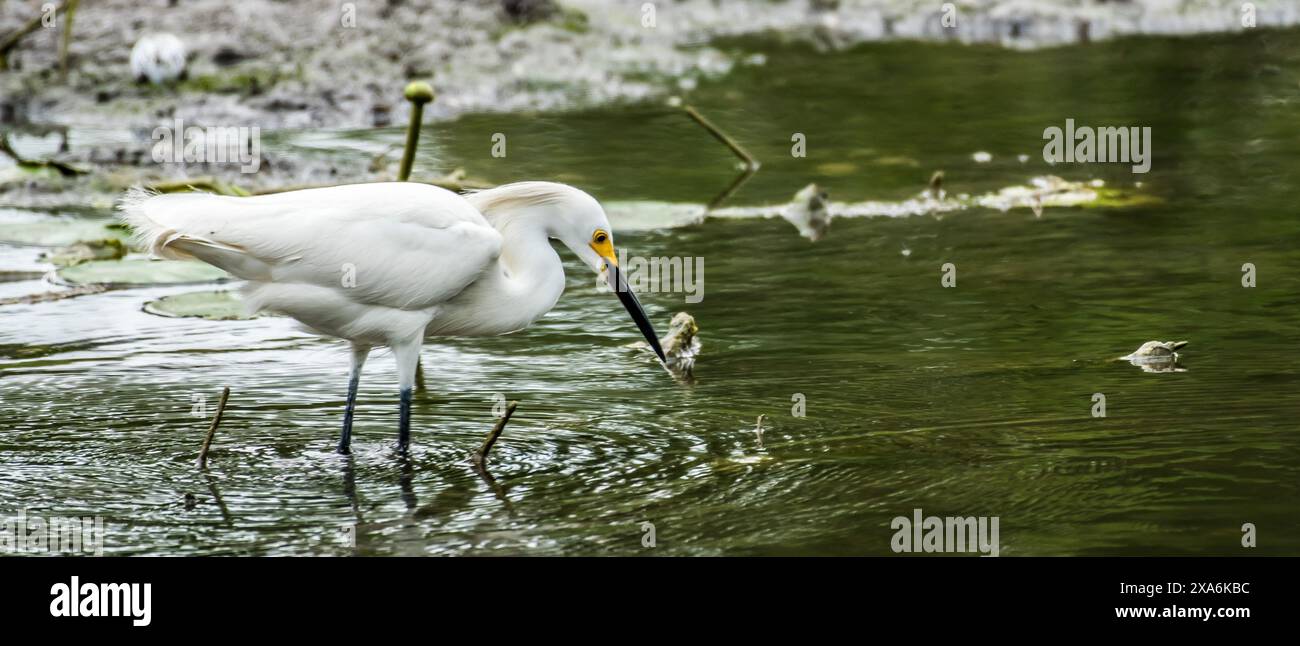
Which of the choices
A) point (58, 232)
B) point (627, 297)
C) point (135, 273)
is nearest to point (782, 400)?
point (627, 297)

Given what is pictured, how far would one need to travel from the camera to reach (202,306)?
7.71 metres

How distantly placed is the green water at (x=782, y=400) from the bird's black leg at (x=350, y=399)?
6 centimetres

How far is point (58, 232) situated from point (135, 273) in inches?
38.5

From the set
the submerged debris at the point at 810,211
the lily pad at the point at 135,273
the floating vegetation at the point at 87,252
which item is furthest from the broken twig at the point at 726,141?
the floating vegetation at the point at 87,252

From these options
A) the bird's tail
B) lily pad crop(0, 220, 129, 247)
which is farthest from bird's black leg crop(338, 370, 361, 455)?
lily pad crop(0, 220, 129, 247)

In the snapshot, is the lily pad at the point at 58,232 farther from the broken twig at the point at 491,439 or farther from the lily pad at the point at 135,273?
the broken twig at the point at 491,439

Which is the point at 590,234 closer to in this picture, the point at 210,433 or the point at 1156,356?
the point at 210,433

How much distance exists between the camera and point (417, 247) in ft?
18.8

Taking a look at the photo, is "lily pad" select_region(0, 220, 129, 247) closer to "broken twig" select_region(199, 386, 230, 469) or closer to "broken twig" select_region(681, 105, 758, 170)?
"broken twig" select_region(681, 105, 758, 170)

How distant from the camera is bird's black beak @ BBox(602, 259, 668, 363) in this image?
6.06m

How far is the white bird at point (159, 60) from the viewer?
43.8ft
